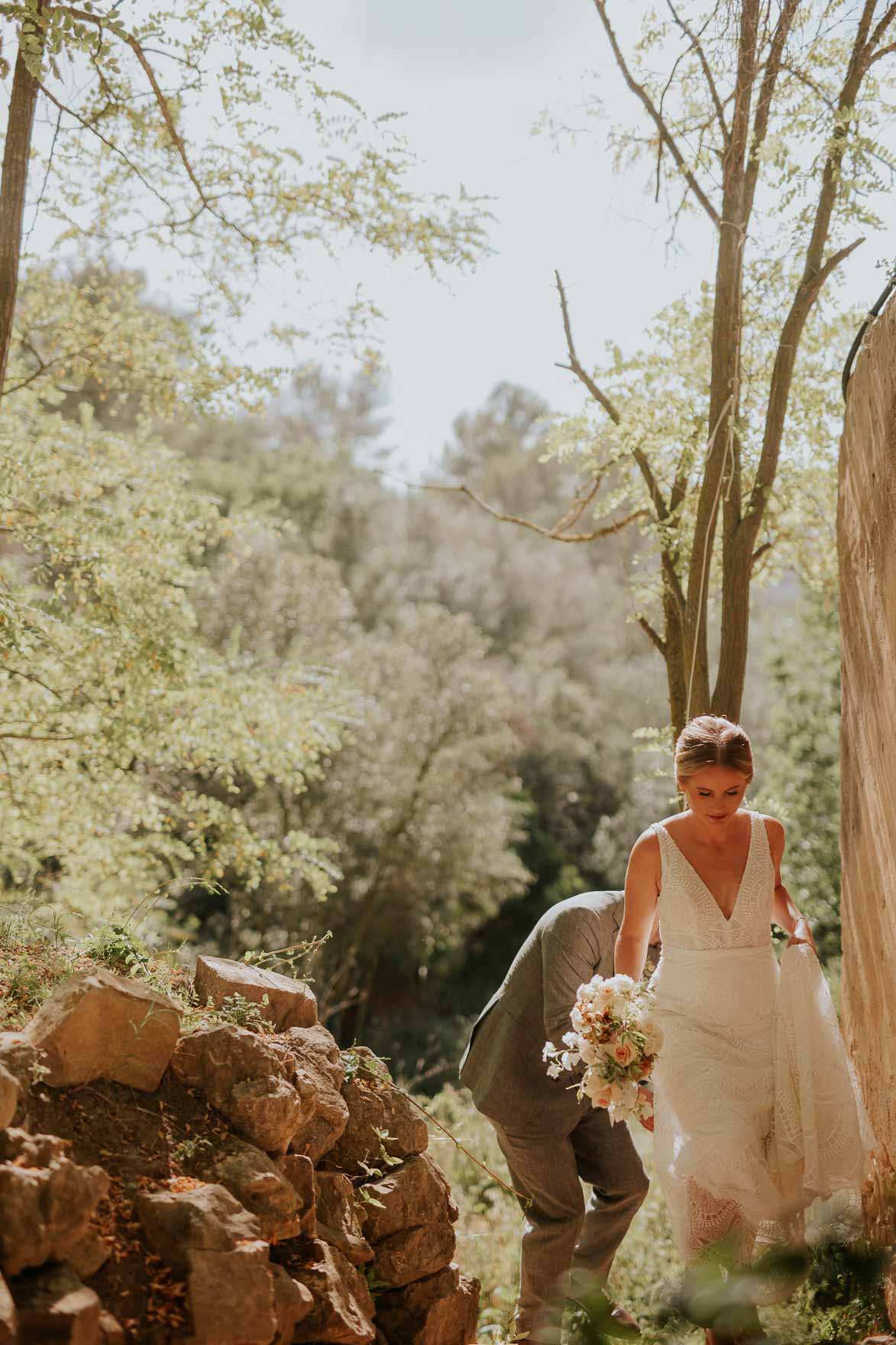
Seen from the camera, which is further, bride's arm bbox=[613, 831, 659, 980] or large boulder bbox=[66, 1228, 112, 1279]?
bride's arm bbox=[613, 831, 659, 980]

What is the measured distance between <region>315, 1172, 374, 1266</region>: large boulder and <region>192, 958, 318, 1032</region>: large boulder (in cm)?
46

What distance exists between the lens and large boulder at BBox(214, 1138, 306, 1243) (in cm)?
254

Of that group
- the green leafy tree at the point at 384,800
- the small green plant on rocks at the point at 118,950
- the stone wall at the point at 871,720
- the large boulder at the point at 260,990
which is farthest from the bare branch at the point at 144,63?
the green leafy tree at the point at 384,800

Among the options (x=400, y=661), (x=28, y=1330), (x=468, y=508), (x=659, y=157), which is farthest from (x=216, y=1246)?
(x=468, y=508)

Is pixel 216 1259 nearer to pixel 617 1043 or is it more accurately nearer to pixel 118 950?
pixel 118 950

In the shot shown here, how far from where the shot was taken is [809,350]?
5.35 m

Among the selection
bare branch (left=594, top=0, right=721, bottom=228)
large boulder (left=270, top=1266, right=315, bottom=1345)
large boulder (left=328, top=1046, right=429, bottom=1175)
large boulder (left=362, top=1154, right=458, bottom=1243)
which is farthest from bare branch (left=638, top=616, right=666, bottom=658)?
large boulder (left=270, top=1266, right=315, bottom=1345)

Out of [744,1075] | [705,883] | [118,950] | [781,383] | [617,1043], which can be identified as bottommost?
[744,1075]

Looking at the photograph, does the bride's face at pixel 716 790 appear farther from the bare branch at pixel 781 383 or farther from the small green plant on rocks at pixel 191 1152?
the bare branch at pixel 781 383

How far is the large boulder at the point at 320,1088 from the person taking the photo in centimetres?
296

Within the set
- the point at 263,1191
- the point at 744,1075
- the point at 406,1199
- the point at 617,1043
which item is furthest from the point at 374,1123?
the point at 744,1075

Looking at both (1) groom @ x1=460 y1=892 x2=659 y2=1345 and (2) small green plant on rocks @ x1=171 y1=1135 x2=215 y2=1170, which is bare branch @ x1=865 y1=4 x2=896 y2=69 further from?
(2) small green plant on rocks @ x1=171 y1=1135 x2=215 y2=1170

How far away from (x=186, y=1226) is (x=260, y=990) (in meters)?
0.90

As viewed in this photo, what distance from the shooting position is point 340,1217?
9.64 ft
